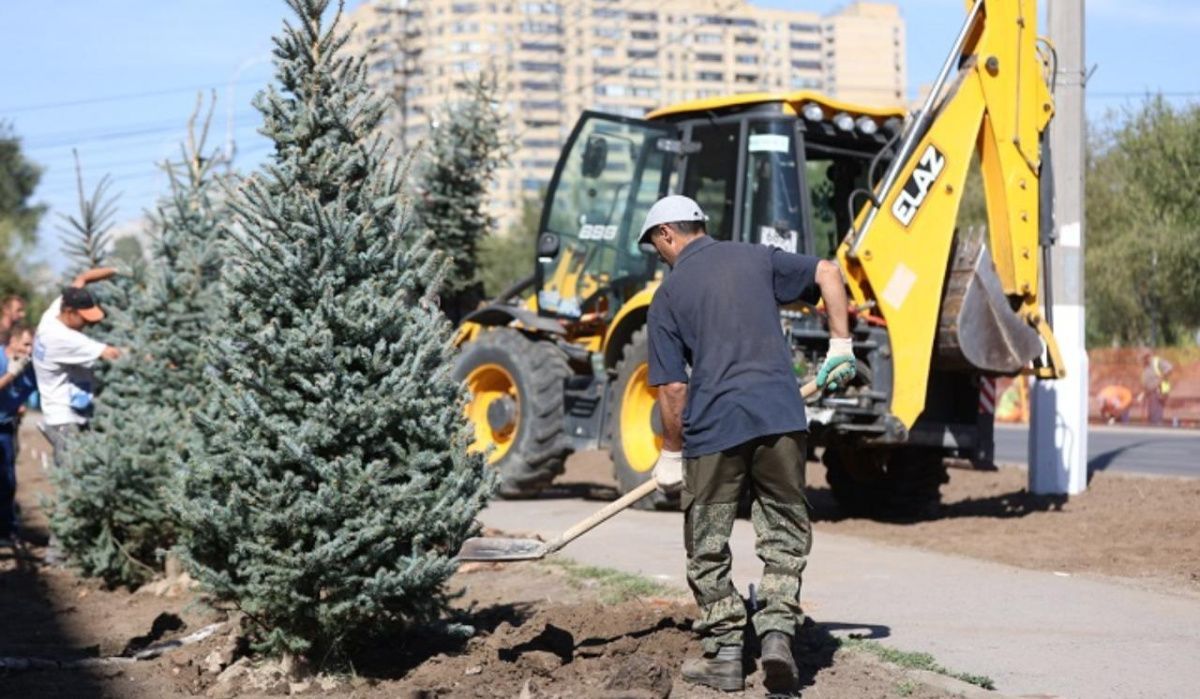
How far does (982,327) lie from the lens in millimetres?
11445

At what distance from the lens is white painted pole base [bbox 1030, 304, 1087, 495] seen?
13.5m

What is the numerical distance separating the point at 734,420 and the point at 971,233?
6.68 metres

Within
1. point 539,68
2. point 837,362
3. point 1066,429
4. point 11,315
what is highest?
point 539,68

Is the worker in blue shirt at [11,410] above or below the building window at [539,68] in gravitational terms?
below

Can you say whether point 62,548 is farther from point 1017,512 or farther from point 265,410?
point 1017,512

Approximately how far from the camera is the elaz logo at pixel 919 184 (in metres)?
11.7

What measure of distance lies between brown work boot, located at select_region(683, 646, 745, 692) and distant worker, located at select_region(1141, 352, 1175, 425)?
1165 inches

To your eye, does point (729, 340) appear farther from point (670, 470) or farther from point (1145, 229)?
point (1145, 229)

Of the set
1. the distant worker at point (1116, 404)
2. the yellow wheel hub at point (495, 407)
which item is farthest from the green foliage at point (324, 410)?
the distant worker at point (1116, 404)

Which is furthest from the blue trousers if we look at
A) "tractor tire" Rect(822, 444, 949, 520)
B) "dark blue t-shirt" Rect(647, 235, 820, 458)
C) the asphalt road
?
the asphalt road

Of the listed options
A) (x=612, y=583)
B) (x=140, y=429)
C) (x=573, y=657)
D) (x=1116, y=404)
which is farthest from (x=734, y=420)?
(x=1116, y=404)

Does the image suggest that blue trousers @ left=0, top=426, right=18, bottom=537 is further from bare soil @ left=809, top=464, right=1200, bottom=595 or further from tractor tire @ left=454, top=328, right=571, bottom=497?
bare soil @ left=809, top=464, right=1200, bottom=595

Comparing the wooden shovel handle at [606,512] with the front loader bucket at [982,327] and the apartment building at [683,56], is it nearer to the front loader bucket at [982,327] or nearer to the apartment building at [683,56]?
the front loader bucket at [982,327]

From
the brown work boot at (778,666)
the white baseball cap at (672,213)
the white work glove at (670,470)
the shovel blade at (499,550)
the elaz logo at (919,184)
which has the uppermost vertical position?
the elaz logo at (919,184)
